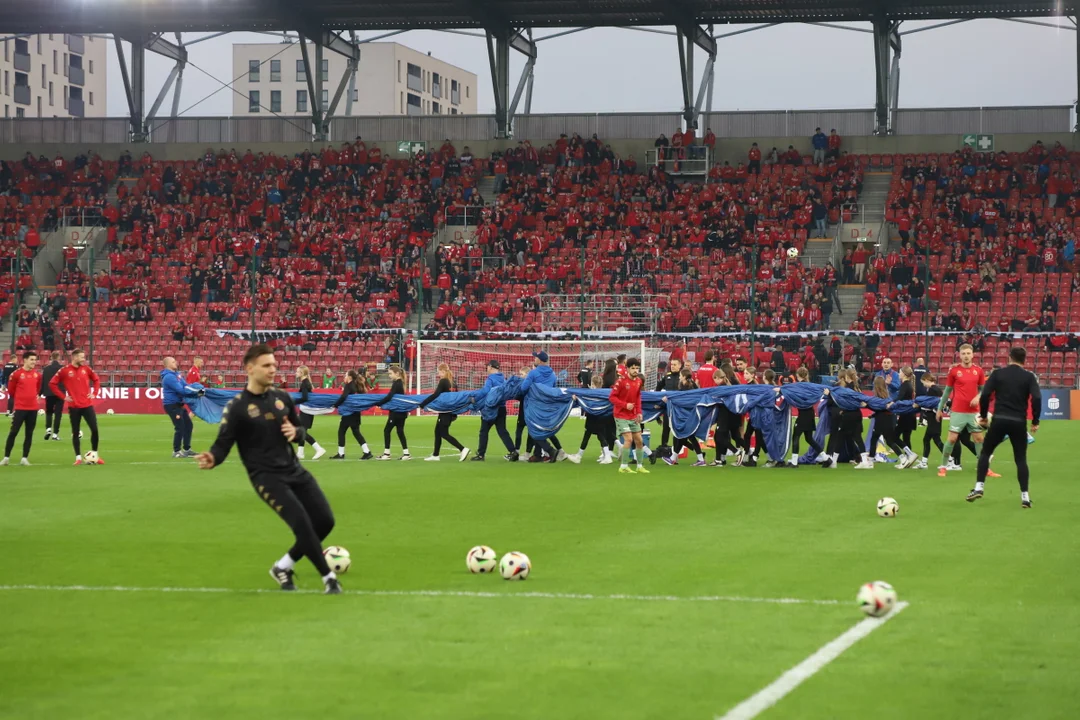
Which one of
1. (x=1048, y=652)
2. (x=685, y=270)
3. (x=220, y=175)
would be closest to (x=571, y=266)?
(x=685, y=270)

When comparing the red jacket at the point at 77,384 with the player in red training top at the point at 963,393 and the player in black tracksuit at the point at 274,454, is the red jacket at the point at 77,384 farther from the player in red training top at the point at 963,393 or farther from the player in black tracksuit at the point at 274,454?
the player in black tracksuit at the point at 274,454

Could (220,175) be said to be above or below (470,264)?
above

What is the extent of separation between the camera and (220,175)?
5741 centimetres

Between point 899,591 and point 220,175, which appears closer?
point 899,591

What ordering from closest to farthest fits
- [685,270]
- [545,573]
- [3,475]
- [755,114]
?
[545,573] → [3,475] → [685,270] → [755,114]

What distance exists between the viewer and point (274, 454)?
1034 centimetres

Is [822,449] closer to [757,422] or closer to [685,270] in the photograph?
[757,422]

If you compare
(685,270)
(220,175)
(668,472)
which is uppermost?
(220,175)

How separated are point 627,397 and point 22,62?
287 feet

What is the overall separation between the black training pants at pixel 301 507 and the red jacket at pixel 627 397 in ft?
38.9

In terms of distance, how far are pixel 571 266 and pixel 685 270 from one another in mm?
3902

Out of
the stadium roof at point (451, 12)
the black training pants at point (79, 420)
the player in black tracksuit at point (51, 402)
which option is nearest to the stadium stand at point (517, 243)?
the stadium roof at point (451, 12)

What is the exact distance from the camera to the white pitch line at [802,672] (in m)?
6.96

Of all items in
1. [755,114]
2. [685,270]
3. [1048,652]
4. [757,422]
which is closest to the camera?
[1048,652]
